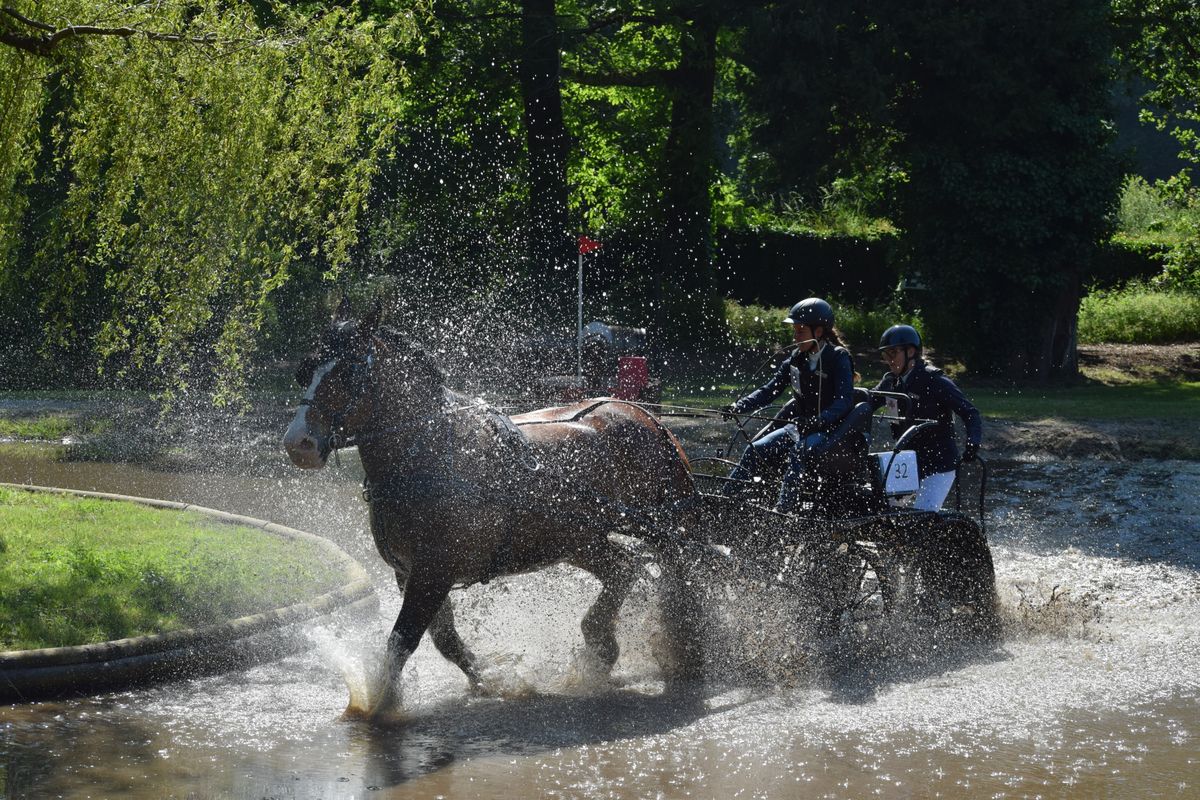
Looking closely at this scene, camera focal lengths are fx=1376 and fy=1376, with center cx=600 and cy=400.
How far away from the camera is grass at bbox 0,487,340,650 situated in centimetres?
788

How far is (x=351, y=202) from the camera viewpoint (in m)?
12.0

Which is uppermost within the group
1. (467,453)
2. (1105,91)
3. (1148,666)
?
(1105,91)

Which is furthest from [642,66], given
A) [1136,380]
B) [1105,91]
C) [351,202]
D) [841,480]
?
[841,480]

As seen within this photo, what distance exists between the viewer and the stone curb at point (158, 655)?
23.6ft

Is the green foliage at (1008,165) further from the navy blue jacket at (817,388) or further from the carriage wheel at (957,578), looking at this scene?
the carriage wheel at (957,578)

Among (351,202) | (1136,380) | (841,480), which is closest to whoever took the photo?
(841,480)

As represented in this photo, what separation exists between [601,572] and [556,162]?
20.8m

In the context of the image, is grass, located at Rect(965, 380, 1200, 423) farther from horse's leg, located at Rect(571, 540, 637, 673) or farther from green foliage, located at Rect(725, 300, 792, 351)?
A: horse's leg, located at Rect(571, 540, 637, 673)

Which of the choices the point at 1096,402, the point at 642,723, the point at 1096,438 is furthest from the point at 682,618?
the point at 1096,402

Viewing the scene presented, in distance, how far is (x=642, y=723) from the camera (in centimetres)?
709

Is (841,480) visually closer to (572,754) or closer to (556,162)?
(572,754)

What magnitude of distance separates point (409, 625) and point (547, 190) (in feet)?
70.2

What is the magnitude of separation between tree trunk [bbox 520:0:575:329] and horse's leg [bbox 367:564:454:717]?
19094mm

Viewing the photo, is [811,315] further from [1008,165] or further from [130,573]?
[1008,165]
